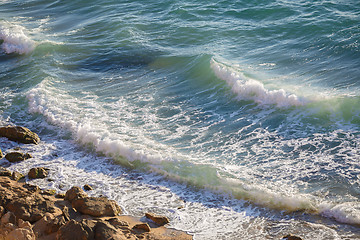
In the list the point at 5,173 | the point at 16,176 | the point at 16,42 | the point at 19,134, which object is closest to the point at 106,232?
the point at 16,176

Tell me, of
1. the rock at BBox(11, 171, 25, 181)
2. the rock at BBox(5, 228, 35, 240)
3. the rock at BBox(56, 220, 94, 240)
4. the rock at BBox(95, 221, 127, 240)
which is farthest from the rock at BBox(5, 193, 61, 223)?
the rock at BBox(11, 171, 25, 181)

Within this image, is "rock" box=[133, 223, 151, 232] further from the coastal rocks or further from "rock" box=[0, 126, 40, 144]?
"rock" box=[0, 126, 40, 144]

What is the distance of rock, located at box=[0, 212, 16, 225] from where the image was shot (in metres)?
6.99

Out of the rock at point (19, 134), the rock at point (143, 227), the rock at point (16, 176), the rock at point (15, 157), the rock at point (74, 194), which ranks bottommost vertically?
the rock at point (143, 227)

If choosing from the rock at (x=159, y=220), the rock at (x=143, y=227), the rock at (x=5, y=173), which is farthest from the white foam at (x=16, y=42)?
the rock at (x=143, y=227)

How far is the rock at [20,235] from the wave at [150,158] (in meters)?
3.61

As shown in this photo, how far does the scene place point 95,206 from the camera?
25.6 ft

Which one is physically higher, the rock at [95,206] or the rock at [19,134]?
the rock at [19,134]

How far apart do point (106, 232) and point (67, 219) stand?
107cm

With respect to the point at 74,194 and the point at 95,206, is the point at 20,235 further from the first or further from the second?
the point at 74,194

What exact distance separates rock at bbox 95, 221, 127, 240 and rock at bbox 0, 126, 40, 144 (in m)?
5.34

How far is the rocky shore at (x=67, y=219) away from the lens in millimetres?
6559

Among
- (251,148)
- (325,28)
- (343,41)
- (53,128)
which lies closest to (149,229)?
(251,148)

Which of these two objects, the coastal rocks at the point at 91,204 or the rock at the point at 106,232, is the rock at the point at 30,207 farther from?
the rock at the point at 106,232
